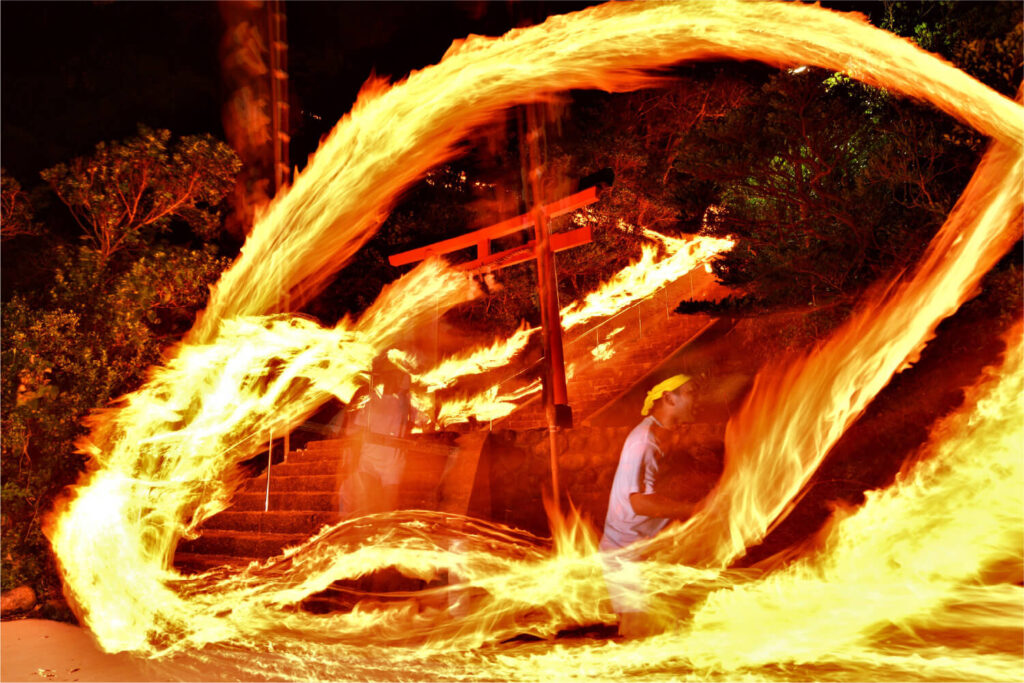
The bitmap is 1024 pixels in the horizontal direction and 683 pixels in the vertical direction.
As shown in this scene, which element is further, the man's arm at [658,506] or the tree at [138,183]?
the tree at [138,183]

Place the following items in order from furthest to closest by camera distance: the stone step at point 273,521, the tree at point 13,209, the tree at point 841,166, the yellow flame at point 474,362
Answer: the yellow flame at point 474,362 < the stone step at point 273,521 < the tree at point 13,209 < the tree at point 841,166

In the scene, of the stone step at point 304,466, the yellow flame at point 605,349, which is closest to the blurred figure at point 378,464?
the stone step at point 304,466

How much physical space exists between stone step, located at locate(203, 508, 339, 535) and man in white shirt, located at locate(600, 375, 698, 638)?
16.3 ft

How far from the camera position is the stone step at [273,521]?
871 centimetres

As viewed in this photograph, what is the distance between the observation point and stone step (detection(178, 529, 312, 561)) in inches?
338

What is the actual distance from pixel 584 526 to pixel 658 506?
488 centimetres

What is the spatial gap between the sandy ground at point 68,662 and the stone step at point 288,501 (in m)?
3.28

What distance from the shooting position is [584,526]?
357 inches

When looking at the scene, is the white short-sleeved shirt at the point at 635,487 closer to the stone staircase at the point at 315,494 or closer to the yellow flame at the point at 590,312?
the stone staircase at the point at 315,494

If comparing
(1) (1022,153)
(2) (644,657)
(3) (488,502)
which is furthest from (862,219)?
(3) (488,502)

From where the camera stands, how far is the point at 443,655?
18.4ft

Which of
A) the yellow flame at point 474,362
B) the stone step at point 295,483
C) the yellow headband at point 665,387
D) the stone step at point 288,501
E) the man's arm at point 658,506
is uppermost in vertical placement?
the yellow flame at point 474,362

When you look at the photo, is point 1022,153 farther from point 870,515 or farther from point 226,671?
point 226,671

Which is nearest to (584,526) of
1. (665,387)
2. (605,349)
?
(665,387)
